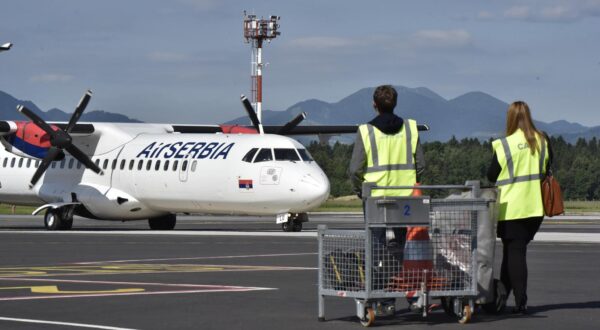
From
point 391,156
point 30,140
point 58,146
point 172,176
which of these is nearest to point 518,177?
point 391,156

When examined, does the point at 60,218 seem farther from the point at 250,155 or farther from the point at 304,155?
the point at 304,155

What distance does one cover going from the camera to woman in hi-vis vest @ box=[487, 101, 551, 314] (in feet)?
38.3

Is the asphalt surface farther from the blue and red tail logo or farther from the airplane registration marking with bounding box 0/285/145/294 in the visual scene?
the blue and red tail logo

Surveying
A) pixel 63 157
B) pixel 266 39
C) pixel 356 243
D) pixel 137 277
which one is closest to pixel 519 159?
pixel 356 243

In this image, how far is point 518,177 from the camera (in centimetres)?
1173

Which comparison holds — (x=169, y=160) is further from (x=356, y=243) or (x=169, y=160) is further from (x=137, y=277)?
(x=356, y=243)

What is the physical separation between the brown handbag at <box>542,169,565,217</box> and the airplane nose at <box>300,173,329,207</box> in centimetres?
1888

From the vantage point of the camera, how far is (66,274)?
17016 mm

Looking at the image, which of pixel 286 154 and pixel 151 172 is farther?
pixel 151 172

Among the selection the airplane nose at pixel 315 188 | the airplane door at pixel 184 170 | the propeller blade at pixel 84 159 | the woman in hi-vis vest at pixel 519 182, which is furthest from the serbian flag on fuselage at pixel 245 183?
the woman in hi-vis vest at pixel 519 182

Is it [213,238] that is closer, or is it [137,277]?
[137,277]

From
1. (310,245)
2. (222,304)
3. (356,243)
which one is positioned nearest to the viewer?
(356,243)

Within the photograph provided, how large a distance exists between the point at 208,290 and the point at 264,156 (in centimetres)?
1775

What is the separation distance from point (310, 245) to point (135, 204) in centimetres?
1066
